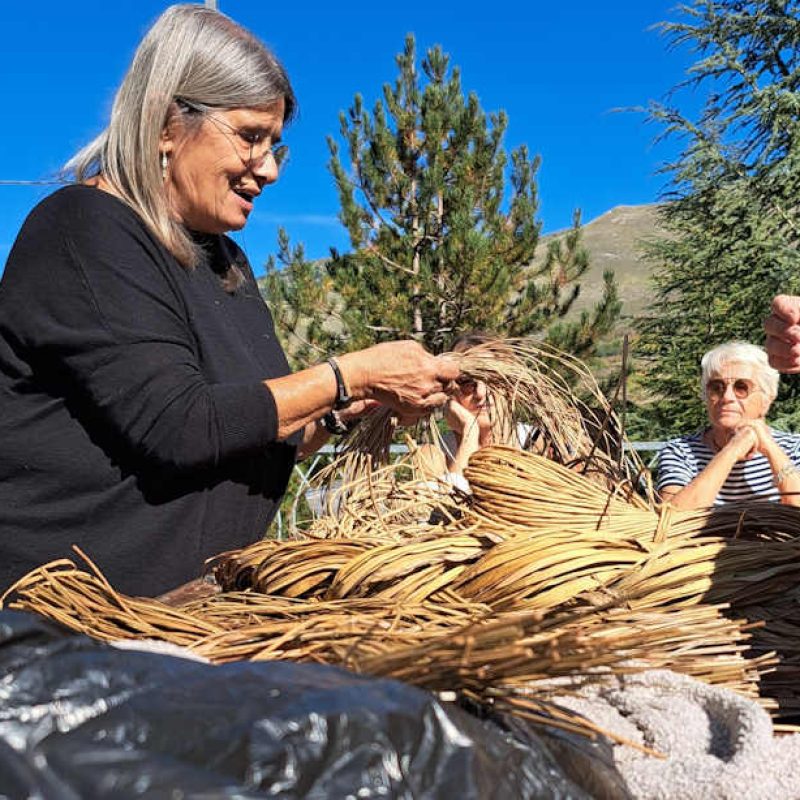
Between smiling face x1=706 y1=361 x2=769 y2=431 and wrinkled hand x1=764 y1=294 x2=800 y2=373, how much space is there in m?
1.08

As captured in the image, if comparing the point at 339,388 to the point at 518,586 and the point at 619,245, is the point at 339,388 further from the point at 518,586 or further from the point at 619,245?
the point at 619,245

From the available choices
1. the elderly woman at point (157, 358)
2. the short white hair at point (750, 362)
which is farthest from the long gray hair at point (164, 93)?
the short white hair at point (750, 362)

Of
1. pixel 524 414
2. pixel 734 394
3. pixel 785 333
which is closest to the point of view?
pixel 524 414

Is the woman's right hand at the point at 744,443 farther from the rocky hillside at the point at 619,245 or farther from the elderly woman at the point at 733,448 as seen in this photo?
the rocky hillside at the point at 619,245

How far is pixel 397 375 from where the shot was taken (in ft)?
4.97

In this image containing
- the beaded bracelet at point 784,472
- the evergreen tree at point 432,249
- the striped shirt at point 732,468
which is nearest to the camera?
the beaded bracelet at point 784,472

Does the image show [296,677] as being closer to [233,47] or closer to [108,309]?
[108,309]

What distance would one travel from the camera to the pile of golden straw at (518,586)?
3.10 ft

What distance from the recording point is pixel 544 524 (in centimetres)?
120

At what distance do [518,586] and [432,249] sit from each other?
9.27 metres

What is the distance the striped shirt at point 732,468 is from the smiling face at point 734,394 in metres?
0.11

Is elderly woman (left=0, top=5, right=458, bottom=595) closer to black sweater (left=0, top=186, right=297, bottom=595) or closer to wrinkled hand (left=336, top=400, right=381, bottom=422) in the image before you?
black sweater (left=0, top=186, right=297, bottom=595)

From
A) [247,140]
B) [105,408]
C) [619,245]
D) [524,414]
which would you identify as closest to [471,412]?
[524,414]

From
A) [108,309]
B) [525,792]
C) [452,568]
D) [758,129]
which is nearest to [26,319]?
[108,309]
